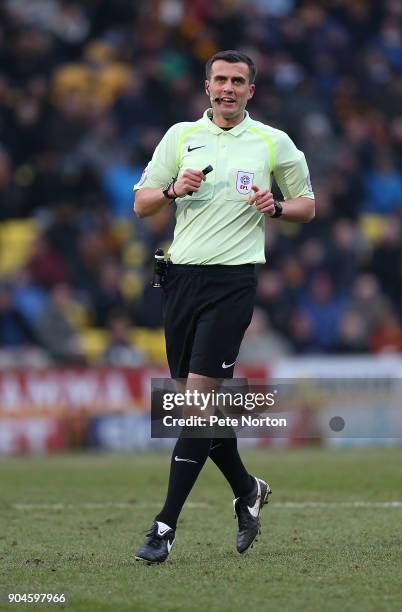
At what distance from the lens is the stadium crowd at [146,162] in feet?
55.2

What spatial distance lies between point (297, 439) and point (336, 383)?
0.96 metres

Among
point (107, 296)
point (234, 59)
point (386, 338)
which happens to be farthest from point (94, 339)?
point (234, 59)

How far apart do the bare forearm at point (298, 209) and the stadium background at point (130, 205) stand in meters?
9.30

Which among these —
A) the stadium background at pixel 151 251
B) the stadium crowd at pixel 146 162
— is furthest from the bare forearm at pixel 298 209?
the stadium crowd at pixel 146 162

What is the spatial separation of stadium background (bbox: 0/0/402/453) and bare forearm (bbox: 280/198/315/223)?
9.30 meters

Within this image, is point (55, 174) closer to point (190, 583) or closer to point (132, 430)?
point (132, 430)

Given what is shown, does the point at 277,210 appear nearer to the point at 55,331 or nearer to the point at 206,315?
the point at 206,315

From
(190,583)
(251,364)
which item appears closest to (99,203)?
(251,364)

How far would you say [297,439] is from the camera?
1669cm

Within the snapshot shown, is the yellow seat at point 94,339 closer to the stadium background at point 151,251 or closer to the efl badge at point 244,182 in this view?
the stadium background at point 151,251

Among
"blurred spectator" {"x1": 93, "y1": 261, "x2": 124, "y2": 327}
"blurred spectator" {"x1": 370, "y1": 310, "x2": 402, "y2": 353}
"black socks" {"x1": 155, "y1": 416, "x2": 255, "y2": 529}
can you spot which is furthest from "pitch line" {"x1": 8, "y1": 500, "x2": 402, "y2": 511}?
"blurred spectator" {"x1": 370, "y1": 310, "x2": 402, "y2": 353}

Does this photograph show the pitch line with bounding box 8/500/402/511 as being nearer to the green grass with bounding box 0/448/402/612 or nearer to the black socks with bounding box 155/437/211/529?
the green grass with bounding box 0/448/402/612

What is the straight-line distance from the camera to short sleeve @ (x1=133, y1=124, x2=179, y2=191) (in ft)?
21.8

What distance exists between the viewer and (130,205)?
18172mm
